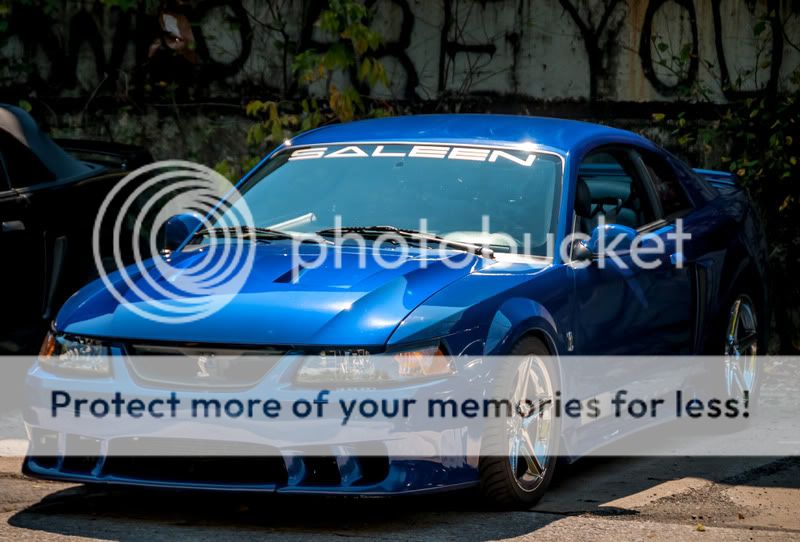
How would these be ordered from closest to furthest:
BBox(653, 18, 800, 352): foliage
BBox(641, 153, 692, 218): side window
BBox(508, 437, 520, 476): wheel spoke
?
BBox(508, 437, 520, 476): wheel spoke, BBox(641, 153, 692, 218): side window, BBox(653, 18, 800, 352): foliage

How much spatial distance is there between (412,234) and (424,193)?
1.01 feet

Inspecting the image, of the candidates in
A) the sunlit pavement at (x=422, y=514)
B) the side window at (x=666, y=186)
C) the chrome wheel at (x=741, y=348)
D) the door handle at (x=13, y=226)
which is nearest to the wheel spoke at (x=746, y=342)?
the chrome wheel at (x=741, y=348)

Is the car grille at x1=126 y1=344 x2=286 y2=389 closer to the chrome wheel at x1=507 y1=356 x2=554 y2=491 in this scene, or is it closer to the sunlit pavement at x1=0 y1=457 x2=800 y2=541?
the sunlit pavement at x1=0 y1=457 x2=800 y2=541

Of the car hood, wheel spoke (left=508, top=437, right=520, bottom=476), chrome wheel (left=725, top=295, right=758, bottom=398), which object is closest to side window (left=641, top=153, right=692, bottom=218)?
chrome wheel (left=725, top=295, right=758, bottom=398)

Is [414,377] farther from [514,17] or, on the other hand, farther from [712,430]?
[514,17]

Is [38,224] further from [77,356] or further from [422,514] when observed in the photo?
[422,514]

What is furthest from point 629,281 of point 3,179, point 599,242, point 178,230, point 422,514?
point 3,179

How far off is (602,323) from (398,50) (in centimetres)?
539

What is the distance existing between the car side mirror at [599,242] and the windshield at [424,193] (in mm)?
146

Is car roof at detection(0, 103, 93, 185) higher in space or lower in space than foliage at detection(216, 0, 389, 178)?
lower

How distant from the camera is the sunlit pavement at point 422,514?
505 centimetres

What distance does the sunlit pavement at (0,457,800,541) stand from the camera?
505 cm

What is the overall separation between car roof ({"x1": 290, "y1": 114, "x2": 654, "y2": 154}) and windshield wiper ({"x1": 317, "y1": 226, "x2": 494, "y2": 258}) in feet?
2.26

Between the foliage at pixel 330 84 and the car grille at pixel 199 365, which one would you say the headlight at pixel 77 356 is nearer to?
the car grille at pixel 199 365
